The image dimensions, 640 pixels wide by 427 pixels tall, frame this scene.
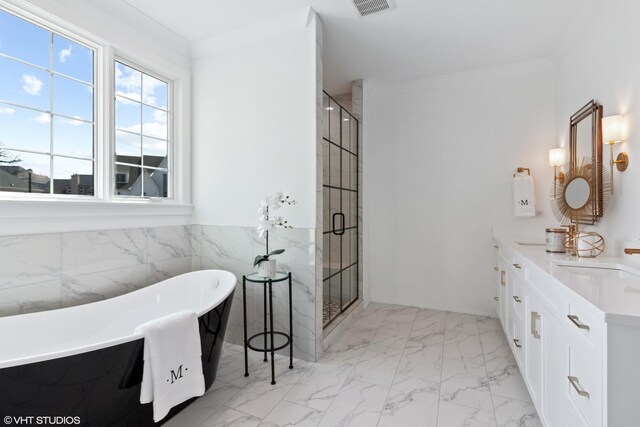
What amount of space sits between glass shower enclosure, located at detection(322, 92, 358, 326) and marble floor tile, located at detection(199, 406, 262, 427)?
3.98 ft

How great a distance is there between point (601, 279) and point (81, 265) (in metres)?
2.94

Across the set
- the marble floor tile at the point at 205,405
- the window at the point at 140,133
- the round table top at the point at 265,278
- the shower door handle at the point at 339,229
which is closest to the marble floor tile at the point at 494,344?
the shower door handle at the point at 339,229

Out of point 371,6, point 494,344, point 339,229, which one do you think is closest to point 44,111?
point 371,6

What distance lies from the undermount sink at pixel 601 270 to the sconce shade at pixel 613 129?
0.82 meters

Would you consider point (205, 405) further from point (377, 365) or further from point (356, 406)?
point (377, 365)

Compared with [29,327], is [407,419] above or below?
below

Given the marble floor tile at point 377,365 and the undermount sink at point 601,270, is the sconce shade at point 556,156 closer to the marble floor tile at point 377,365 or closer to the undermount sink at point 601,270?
the undermount sink at point 601,270

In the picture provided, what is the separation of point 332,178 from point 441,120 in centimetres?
147

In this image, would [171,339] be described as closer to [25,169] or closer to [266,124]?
[25,169]

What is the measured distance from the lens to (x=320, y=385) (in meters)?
2.09

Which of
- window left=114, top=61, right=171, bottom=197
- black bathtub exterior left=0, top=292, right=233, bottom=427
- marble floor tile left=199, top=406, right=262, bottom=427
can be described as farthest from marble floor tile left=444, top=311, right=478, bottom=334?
window left=114, top=61, right=171, bottom=197

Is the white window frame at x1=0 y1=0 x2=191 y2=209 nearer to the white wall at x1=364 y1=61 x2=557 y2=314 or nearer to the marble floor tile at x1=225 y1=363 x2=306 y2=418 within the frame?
the marble floor tile at x1=225 y1=363 x2=306 y2=418

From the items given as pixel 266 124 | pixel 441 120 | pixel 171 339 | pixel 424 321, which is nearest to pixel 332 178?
pixel 266 124

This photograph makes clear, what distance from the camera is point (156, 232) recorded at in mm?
2596
